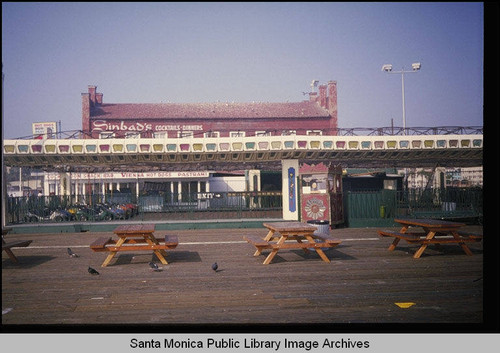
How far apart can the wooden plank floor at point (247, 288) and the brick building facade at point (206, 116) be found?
30145 millimetres

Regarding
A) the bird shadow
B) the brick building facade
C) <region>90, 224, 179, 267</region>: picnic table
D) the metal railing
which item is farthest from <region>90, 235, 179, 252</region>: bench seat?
the brick building facade

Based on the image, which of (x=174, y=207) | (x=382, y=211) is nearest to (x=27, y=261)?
(x=174, y=207)

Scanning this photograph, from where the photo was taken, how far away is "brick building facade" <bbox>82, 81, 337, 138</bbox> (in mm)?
38781

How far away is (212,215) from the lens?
52.3 ft

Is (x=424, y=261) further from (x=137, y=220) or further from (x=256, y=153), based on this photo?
(x=137, y=220)

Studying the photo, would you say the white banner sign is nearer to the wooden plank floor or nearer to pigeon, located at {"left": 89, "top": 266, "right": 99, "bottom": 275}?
the wooden plank floor

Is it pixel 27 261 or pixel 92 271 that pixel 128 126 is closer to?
pixel 27 261

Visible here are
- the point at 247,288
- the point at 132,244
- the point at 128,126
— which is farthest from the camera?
the point at 128,126

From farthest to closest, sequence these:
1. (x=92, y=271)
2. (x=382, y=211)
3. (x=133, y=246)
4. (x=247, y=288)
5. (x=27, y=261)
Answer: (x=382, y=211) < (x=27, y=261) < (x=133, y=246) < (x=92, y=271) < (x=247, y=288)

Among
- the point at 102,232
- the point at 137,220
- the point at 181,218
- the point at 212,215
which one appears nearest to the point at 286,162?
the point at 212,215

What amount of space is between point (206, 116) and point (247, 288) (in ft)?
115

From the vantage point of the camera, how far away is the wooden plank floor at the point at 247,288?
4652mm

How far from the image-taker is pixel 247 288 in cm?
589

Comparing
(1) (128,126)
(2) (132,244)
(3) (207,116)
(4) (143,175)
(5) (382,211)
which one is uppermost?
(3) (207,116)
